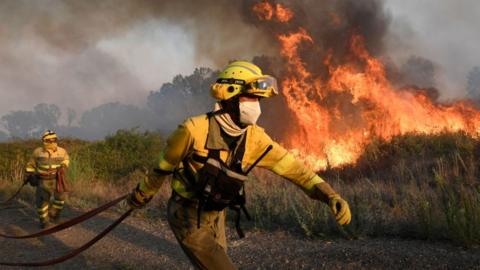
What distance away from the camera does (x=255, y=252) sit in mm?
5820

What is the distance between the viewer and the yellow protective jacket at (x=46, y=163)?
28.2 ft

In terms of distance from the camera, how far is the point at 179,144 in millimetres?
2902

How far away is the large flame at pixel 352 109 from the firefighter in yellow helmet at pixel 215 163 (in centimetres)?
1600

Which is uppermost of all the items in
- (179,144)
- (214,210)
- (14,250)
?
(179,144)

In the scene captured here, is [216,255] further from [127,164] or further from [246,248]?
[127,164]

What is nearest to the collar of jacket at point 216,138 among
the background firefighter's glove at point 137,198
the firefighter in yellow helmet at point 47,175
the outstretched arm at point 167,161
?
the outstretched arm at point 167,161

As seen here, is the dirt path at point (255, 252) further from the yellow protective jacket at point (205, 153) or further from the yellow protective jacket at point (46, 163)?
the yellow protective jacket at point (205, 153)

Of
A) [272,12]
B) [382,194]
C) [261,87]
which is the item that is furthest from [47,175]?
[272,12]

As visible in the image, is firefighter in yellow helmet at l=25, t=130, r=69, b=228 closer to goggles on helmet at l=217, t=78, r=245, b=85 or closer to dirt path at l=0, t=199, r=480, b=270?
dirt path at l=0, t=199, r=480, b=270

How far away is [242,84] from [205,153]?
534 millimetres

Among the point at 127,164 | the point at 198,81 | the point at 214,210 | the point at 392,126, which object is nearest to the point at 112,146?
the point at 127,164

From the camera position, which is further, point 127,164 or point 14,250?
point 127,164

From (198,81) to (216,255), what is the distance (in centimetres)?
7918

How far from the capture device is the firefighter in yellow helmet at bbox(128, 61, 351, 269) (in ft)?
9.41
